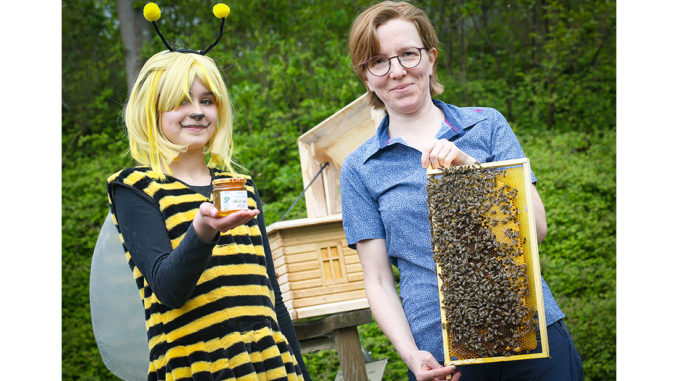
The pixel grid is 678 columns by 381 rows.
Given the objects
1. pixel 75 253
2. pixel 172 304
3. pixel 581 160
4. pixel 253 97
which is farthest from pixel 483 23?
pixel 172 304

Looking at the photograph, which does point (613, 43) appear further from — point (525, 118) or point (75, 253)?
point (75, 253)

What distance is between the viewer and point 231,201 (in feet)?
5.85

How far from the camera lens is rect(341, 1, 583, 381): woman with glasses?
2148 millimetres

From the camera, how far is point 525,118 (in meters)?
9.16

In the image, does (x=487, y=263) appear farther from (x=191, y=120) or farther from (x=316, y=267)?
(x=316, y=267)

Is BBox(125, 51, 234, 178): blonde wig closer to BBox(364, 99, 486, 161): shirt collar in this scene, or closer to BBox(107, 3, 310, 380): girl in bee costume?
BBox(107, 3, 310, 380): girl in bee costume

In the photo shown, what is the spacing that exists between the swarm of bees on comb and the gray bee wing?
1.61 meters

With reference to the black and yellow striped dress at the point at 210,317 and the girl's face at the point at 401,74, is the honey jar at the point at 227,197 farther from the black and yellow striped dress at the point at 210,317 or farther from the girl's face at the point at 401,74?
the girl's face at the point at 401,74

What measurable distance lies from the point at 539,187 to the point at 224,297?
237 inches

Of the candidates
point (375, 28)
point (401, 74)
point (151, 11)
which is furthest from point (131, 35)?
point (401, 74)

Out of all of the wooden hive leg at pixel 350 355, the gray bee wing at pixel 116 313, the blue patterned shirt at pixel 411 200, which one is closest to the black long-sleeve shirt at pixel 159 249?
the blue patterned shirt at pixel 411 200

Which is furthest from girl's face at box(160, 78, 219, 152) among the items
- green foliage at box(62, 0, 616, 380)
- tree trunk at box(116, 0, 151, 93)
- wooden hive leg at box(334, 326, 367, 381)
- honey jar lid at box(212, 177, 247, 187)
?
tree trunk at box(116, 0, 151, 93)

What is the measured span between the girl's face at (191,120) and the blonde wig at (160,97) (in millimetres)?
18

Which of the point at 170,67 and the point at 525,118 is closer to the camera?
the point at 170,67
